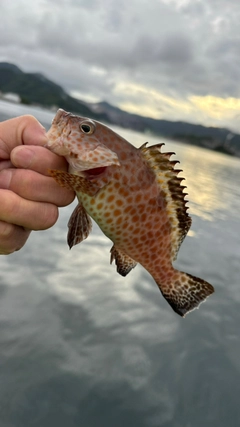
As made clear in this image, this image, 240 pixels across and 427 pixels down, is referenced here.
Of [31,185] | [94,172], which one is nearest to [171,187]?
[94,172]

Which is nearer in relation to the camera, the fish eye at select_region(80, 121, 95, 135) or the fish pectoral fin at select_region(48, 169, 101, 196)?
the fish pectoral fin at select_region(48, 169, 101, 196)

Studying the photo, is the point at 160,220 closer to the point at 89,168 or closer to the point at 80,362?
the point at 89,168

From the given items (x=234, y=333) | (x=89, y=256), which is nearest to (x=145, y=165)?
(x=234, y=333)

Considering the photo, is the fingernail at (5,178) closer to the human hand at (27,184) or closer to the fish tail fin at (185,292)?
the human hand at (27,184)

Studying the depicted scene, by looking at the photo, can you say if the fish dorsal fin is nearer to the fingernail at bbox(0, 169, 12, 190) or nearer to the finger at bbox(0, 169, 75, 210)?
the finger at bbox(0, 169, 75, 210)

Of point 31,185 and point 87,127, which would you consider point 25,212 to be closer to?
point 31,185

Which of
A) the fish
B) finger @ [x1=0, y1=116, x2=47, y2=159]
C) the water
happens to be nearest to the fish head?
the fish
